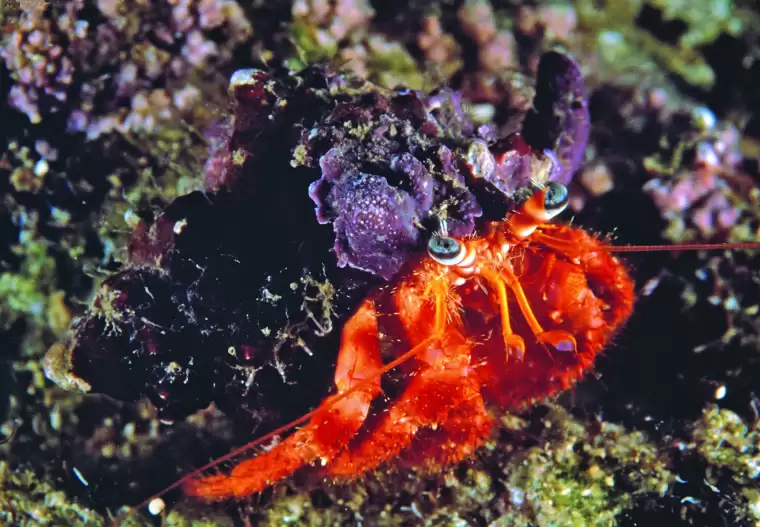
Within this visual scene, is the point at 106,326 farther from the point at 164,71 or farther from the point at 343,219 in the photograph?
the point at 164,71

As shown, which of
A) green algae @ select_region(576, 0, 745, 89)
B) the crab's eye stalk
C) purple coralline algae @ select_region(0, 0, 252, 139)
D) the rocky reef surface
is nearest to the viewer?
the crab's eye stalk

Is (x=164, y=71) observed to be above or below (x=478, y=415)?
above

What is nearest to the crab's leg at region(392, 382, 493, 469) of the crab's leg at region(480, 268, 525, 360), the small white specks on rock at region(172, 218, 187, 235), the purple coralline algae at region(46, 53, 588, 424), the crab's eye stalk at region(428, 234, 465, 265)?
the crab's leg at region(480, 268, 525, 360)

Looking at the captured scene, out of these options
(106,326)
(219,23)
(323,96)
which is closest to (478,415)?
(323,96)

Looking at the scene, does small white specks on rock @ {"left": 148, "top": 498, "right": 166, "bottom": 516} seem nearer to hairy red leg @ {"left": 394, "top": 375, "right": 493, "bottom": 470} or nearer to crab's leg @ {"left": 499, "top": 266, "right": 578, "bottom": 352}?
hairy red leg @ {"left": 394, "top": 375, "right": 493, "bottom": 470}

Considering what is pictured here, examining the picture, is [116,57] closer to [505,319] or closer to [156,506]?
[156,506]

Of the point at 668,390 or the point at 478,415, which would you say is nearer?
the point at 478,415
